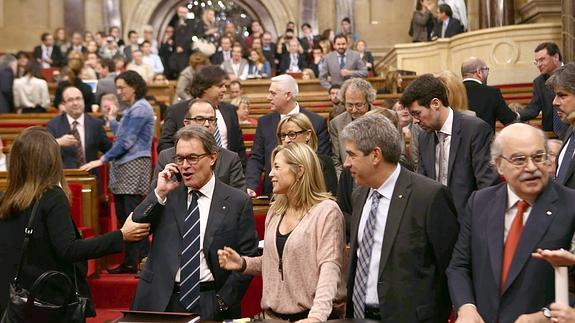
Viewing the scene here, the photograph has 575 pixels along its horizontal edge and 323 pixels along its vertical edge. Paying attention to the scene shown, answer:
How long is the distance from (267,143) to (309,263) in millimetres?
2750

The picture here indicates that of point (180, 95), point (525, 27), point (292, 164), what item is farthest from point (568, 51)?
point (292, 164)

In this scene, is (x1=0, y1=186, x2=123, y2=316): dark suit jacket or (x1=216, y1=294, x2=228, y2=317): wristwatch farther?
(x1=216, y1=294, x2=228, y2=317): wristwatch

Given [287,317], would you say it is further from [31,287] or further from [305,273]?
[31,287]

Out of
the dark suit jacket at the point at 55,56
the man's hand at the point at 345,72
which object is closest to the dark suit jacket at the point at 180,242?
the man's hand at the point at 345,72

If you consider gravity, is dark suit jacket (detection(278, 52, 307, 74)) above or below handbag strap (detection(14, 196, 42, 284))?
above

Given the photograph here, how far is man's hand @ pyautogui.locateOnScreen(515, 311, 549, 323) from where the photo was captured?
3.62 metres

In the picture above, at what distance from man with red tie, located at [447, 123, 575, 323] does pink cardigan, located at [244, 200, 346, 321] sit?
0.73 metres

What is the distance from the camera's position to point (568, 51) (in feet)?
44.8

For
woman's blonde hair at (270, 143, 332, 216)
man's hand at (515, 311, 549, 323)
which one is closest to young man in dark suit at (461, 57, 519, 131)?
woman's blonde hair at (270, 143, 332, 216)

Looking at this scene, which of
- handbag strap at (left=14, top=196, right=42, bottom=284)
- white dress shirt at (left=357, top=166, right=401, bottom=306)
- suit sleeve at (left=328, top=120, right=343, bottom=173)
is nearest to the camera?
white dress shirt at (left=357, top=166, right=401, bottom=306)

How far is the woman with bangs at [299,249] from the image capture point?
4516mm

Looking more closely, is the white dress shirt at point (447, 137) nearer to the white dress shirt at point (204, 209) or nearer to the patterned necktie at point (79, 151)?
the white dress shirt at point (204, 209)

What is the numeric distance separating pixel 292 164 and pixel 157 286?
33.7 inches

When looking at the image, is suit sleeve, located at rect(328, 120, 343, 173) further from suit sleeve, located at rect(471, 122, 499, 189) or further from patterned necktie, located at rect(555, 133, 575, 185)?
patterned necktie, located at rect(555, 133, 575, 185)
